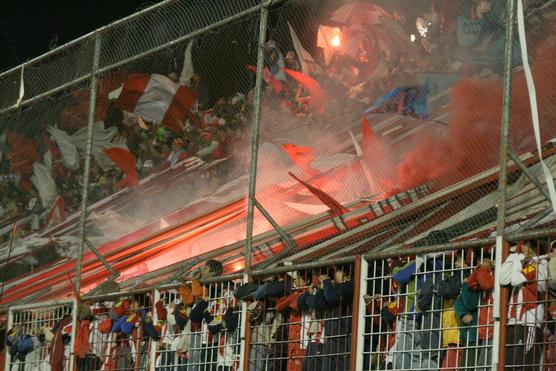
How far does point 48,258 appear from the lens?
15.3 m

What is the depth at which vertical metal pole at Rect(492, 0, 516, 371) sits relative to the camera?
9.34 m

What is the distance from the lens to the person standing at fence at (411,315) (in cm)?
1009

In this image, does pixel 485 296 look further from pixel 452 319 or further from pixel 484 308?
pixel 452 319

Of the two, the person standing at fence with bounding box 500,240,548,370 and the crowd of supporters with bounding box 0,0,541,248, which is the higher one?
the crowd of supporters with bounding box 0,0,541,248

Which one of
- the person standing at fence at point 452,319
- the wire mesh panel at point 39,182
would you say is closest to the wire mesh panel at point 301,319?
the person standing at fence at point 452,319

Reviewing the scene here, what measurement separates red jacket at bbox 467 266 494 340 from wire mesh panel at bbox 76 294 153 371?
4142 millimetres

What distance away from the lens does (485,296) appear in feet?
31.7

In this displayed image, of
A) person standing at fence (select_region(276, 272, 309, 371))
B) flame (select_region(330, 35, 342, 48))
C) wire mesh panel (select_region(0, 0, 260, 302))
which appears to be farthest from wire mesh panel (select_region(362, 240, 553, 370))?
wire mesh panel (select_region(0, 0, 260, 302))

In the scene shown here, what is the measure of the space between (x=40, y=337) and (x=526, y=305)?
6.84 meters

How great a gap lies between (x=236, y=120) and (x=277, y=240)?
147 centimetres

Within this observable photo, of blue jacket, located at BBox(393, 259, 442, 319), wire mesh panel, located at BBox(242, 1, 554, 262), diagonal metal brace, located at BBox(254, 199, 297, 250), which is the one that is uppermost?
wire mesh panel, located at BBox(242, 1, 554, 262)

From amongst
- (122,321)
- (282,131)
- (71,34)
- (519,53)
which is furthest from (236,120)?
(71,34)

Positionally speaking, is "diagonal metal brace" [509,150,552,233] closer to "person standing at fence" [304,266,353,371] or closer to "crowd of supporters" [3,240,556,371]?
"crowd of supporters" [3,240,556,371]

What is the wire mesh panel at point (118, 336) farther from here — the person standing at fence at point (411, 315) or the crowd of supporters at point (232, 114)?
the person standing at fence at point (411, 315)
